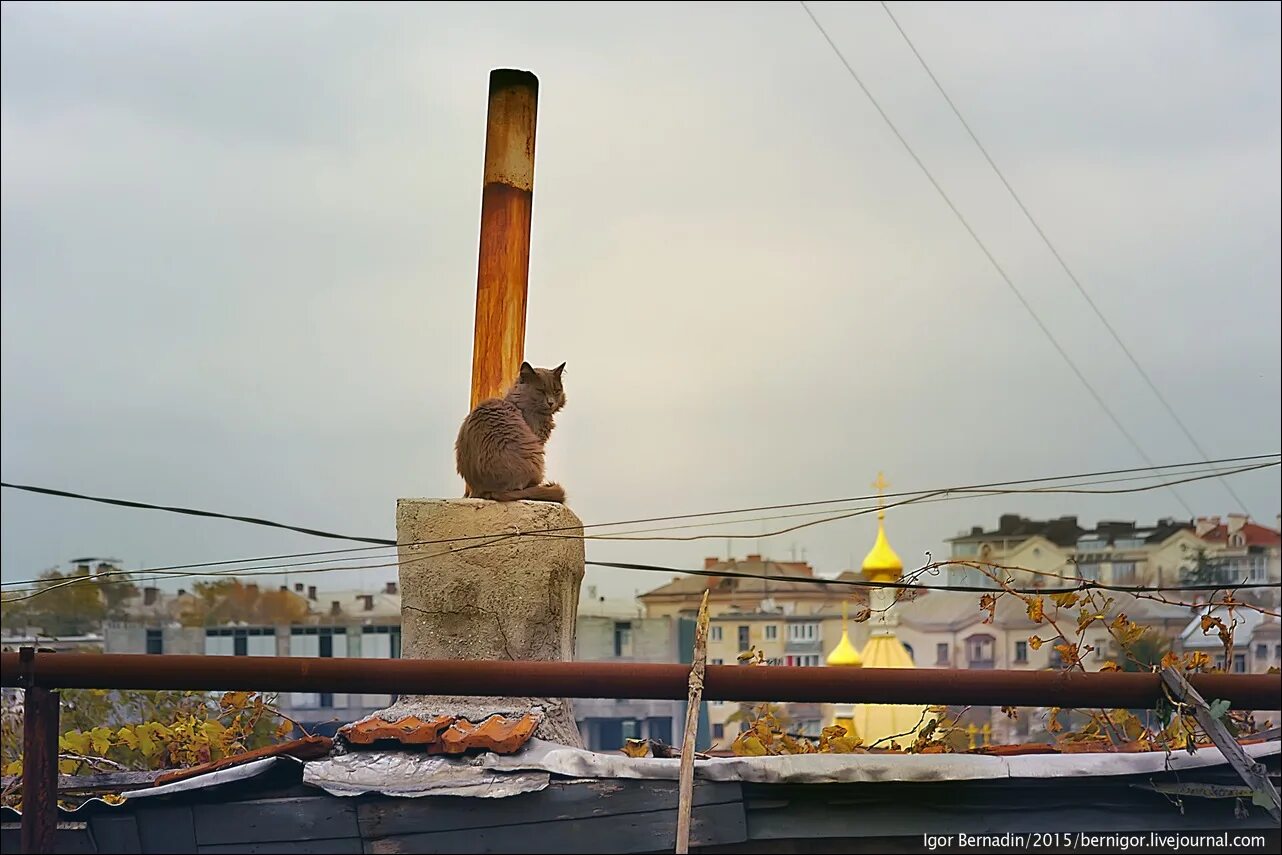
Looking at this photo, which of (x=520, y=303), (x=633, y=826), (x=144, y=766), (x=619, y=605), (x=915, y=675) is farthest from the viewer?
(x=619, y=605)

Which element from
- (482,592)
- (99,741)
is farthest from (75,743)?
(482,592)

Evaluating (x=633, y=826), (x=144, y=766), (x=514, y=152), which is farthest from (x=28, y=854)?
(x=514, y=152)

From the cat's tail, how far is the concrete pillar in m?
0.16

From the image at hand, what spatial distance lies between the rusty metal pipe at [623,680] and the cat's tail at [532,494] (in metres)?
1.58

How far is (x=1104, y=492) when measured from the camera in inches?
219

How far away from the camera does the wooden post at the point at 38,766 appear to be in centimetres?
448

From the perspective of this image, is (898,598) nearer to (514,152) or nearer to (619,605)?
(514,152)

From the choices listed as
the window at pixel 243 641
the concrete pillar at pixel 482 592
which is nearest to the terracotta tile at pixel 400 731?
→ the concrete pillar at pixel 482 592

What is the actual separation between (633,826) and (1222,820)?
1949 mm

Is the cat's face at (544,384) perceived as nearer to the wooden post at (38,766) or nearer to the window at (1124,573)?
the wooden post at (38,766)

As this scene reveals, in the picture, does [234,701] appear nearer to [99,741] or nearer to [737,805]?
[99,741]

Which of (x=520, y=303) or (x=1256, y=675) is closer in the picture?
(x=1256, y=675)

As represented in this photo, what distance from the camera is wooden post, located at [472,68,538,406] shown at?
652cm

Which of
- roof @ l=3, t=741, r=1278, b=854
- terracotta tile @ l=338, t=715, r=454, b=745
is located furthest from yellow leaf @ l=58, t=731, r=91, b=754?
terracotta tile @ l=338, t=715, r=454, b=745
